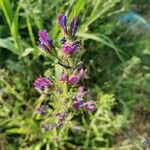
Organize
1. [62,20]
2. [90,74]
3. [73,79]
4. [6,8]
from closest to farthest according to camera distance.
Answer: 1. [62,20]
2. [73,79]
3. [6,8]
4. [90,74]

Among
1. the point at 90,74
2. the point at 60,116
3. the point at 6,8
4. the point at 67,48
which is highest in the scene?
the point at 6,8

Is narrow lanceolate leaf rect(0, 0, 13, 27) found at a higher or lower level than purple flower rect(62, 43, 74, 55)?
higher

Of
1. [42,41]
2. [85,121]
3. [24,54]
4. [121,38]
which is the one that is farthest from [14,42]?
[42,41]

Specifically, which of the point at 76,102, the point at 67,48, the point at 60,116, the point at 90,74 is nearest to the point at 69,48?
the point at 67,48

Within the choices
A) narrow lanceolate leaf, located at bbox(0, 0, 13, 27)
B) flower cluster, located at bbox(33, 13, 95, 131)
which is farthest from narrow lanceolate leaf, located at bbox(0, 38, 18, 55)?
flower cluster, located at bbox(33, 13, 95, 131)

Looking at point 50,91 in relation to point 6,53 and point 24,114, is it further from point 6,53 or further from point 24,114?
point 6,53

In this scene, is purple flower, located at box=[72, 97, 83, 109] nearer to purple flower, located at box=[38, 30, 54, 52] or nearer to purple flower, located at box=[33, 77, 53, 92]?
purple flower, located at box=[33, 77, 53, 92]

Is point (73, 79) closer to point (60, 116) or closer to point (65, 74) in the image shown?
point (65, 74)
